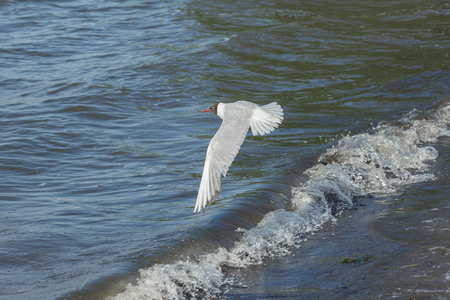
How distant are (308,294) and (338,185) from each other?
8.23 feet

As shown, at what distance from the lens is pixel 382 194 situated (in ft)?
22.4

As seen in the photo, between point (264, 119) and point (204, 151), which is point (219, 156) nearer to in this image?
point (264, 119)

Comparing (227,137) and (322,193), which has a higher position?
(227,137)

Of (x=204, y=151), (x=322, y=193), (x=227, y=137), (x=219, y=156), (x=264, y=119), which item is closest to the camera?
(x=219, y=156)

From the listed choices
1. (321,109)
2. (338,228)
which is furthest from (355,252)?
(321,109)

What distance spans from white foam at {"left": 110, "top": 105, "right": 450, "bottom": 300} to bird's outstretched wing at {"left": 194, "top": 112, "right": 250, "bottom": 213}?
1.80 feet

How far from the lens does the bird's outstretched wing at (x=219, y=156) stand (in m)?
5.27

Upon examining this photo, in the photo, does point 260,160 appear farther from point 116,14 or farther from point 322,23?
point 116,14

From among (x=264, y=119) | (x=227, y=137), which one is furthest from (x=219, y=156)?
(x=264, y=119)

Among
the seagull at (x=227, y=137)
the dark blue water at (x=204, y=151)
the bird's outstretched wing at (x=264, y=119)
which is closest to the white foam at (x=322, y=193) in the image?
the dark blue water at (x=204, y=151)

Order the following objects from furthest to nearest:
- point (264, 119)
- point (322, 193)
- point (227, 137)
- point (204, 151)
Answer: point (204, 151) → point (322, 193) → point (264, 119) → point (227, 137)

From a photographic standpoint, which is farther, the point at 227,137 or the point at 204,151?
the point at 204,151

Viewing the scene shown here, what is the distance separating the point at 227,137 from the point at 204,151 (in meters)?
2.45

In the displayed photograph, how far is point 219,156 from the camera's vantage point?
18.6 feet
